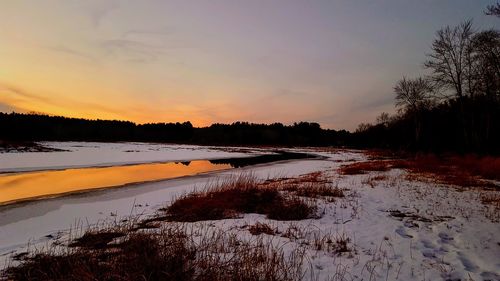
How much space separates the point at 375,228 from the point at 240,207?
4.45m

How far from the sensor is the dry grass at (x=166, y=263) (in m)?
4.93

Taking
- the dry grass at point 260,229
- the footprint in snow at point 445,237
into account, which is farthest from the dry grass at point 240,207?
the footprint in snow at point 445,237

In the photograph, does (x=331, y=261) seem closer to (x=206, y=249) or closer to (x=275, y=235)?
(x=275, y=235)

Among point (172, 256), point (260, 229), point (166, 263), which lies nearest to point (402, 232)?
point (260, 229)

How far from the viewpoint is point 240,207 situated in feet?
35.7

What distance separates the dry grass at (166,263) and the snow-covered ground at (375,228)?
0.68 m

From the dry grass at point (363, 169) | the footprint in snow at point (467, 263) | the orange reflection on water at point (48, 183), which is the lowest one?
the orange reflection on water at point (48, 183)

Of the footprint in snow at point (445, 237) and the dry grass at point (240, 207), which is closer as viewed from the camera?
the footprint in snow at point (445, 237)

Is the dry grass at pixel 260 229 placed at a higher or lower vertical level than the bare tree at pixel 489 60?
lower

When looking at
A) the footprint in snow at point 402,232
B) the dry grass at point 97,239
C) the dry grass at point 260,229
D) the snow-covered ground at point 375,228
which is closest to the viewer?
the snow-covered ground at point 375,228

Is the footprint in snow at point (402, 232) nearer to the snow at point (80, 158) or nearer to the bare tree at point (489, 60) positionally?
the bare tree at point (489, 60)

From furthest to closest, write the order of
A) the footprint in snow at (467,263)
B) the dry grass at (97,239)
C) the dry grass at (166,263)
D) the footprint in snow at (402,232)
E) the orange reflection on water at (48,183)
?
the orange reflection on water at (48,183), the footprint in snow at (402,232), the dry grass at (97,239), the footprint in snow at (467,263), the dry grass at (166,263)

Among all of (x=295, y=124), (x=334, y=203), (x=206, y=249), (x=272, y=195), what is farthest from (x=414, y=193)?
(x=295, y=124)

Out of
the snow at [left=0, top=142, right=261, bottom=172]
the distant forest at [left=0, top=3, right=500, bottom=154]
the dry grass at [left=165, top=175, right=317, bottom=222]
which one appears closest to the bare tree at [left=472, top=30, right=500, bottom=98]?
the distant forest at [left=0, top=3, right=500, bottom=154]
